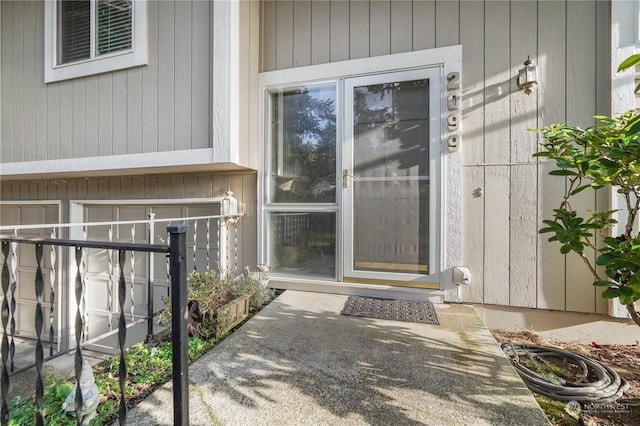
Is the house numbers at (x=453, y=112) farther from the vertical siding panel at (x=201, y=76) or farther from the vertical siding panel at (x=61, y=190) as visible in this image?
the vertical siding panel at (x=61, y=190)

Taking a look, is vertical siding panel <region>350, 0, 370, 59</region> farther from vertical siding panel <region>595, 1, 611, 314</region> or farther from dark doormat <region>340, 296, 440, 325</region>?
dark doormat <region>340, 296, 440, 325</region>

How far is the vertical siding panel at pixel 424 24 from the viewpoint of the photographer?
2.58 m

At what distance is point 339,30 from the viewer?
2822 mm

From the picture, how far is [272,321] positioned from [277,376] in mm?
679

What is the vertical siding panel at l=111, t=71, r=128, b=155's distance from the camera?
2949 millimetres

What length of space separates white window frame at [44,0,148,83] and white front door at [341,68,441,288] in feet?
7.07

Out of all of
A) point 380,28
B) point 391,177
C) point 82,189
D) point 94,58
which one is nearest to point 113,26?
point 94,58

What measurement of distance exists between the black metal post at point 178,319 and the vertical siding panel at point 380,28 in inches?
102

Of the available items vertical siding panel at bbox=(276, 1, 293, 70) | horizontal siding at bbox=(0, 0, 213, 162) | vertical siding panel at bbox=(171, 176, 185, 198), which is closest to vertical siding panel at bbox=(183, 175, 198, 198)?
vertical siding panel at bbox=(171, 176, 185, 198)

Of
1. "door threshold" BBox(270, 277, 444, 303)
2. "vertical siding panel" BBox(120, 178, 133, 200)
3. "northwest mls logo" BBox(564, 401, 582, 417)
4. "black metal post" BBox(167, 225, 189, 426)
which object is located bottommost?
"northwest mls logo" BBox(564, 401, 582, 417)

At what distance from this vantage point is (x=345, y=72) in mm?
2754

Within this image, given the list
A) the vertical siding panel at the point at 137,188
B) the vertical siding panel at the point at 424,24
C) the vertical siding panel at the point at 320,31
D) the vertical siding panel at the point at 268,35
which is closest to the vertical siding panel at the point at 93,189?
the vertical siding panel at the point at 137,188

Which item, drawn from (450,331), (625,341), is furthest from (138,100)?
(625,341)

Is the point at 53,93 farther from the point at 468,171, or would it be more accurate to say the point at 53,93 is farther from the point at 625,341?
the point at 625,341
